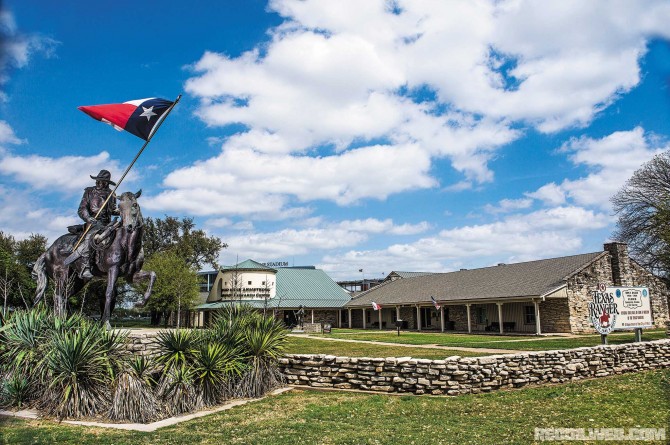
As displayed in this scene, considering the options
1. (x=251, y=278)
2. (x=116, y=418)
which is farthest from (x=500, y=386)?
(x=251, y=278)

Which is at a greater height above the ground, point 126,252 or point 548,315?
point 126,252

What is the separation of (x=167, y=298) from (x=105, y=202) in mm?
36608

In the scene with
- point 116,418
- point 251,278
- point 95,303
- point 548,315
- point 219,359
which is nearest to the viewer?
point 116,418

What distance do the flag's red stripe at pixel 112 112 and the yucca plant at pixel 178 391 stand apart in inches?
234

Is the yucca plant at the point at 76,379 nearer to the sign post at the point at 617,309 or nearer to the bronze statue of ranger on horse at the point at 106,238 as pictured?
the bronze statue of ranger on horse at the point at 106,238

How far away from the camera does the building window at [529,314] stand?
105 feet

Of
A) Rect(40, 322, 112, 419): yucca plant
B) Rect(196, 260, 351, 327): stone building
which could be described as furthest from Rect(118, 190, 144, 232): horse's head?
Rect(196, 260, 351, 327): stone building

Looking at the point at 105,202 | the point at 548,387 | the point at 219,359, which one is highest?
the point at 105,202

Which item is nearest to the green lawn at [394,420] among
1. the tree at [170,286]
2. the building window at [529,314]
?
the building window at [529,314]

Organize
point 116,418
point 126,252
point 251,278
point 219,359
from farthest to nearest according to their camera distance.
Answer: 1. point 251,278
2. point 126,252
3. point 219,359
4. point 116,418

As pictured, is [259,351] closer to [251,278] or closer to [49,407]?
[49,407]

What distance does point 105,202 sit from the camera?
12078 millimetres

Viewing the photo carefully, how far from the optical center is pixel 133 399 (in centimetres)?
924

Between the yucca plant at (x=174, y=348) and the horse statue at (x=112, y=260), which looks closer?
the yucca plant at (x=174, y=348)
